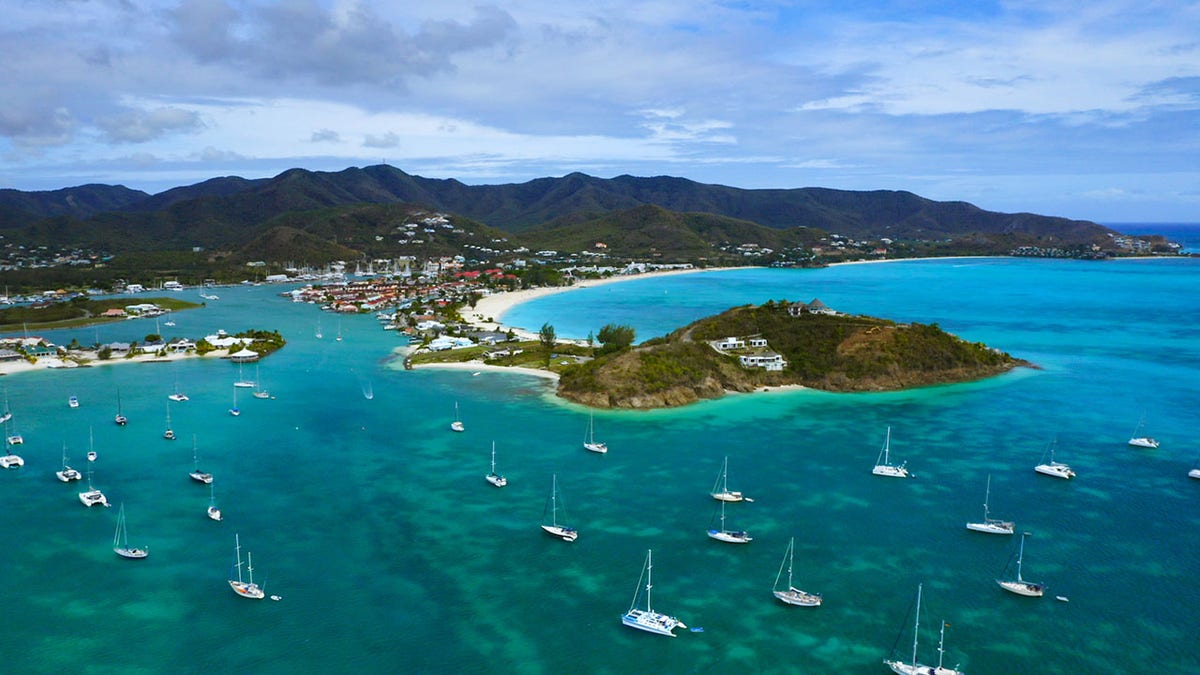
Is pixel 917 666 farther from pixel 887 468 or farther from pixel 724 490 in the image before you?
pixel 887 468

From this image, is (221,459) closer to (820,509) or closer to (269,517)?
(269,517)

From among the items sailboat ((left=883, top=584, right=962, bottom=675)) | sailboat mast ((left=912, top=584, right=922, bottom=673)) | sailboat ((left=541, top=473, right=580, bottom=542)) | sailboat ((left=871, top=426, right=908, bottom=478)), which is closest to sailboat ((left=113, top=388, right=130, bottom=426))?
sailboat ((left=541, top=473, right=580, bottom=542))

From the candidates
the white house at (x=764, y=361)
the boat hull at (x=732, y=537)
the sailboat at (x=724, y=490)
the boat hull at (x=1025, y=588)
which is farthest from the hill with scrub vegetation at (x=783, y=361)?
the boat hull at (x=1025, y=588)

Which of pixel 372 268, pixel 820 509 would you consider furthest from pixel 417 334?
pixel 372 268

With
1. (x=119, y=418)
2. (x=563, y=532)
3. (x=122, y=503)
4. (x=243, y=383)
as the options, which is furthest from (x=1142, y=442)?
(x=119, y=418)

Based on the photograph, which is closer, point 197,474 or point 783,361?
point 197,474
